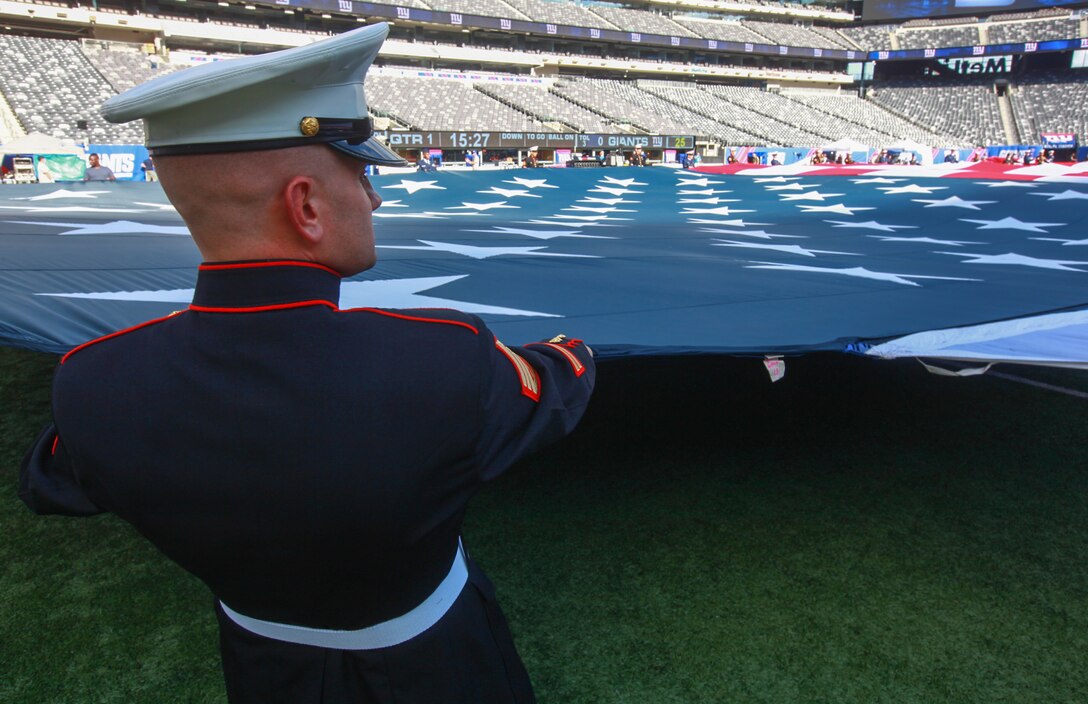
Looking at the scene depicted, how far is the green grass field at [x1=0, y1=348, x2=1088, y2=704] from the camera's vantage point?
1559 mm

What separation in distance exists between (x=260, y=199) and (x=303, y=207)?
4 cm

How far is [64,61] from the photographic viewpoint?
68.9 ft

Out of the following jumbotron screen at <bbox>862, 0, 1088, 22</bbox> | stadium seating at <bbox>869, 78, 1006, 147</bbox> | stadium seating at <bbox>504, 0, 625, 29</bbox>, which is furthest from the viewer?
jumbotron screen at <bbox>862, 0, 1088, 22</bbox>

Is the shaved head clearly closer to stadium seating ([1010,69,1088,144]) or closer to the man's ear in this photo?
the man's ear

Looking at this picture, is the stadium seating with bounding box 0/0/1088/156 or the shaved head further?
the stadium seating with bounding box 0/0/1088/156

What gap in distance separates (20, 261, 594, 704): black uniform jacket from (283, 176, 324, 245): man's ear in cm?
3

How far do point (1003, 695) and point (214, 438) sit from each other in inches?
64.6

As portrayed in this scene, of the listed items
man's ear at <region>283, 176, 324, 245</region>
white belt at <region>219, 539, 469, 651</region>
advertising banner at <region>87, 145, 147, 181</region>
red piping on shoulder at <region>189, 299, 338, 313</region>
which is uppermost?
advertising banner at <region>87, 145, 147, 181</region>

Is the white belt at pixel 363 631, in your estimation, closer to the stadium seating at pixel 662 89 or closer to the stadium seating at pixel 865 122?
the stadium seating at pixel 662 89

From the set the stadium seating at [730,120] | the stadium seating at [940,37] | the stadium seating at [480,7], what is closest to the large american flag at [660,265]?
the stadium seating at [730,120]

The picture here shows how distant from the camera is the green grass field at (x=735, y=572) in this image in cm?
156

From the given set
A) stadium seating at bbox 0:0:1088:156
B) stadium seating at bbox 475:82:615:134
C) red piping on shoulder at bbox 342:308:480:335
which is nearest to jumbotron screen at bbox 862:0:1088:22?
stadium seating at bbox 0:0:1088:156

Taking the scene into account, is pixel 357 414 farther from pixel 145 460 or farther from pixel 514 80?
pixel 514 80

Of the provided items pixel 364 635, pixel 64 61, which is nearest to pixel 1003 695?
pixel 364 635
